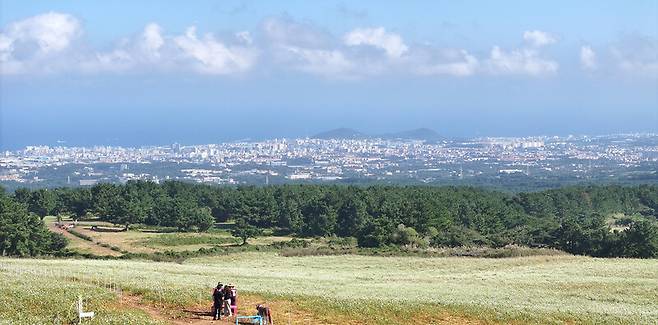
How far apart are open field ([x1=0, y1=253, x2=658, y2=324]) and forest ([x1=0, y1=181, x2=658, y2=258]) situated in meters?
22.2

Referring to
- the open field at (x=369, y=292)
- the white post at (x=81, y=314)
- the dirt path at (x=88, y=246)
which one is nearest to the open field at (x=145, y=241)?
the dirt path at (x=88, y=246)

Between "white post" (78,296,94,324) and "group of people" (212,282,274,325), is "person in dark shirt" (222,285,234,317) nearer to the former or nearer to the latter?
"group of people" (212,282,274,325)

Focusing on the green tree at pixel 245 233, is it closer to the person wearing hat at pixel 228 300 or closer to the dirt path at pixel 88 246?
the dirt path at pixel 88 246

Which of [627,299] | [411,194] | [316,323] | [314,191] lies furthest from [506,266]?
[314,191]

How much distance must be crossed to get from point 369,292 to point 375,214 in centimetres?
7202

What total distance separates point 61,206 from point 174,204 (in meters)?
21.1

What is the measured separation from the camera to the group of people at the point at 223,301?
28.2 meters

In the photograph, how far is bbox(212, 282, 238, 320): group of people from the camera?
2820cm

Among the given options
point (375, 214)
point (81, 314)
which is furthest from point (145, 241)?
point (81, 314)

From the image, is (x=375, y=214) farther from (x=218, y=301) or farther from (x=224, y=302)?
(x=218, y=301)

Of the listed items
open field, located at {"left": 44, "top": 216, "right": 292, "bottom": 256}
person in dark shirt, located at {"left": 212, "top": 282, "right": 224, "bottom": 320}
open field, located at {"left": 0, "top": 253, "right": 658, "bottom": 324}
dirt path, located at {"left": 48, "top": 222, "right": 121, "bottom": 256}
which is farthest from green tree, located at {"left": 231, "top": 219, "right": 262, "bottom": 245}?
person in dark shirt, located at {"left": 212, "top": 282, "right": 224, "bottom": 320}

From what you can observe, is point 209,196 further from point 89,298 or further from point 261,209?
point 89,298

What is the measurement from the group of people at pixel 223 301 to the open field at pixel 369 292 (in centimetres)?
68

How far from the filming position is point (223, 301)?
2847 centimetres
